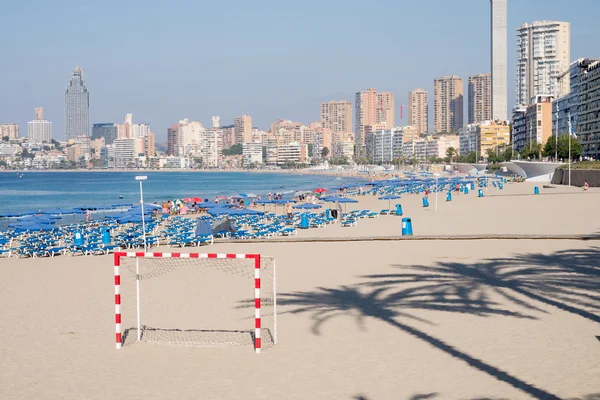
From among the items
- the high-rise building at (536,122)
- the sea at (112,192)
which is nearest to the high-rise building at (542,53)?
the high-rise building at (536,122)

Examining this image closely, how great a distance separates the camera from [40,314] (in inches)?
440

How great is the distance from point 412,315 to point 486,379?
10.2ft

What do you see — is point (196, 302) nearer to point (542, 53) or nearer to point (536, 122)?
point (536, 122)

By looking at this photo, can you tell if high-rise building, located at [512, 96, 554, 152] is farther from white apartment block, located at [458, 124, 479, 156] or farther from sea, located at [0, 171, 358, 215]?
white apartment block, located at [458, 124, 479, 156]

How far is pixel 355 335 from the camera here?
Result: 9492mm

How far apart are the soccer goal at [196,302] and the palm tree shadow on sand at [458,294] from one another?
2.62ft

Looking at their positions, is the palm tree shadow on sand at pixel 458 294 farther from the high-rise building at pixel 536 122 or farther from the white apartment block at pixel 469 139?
the white apartment block at pixel 469 139

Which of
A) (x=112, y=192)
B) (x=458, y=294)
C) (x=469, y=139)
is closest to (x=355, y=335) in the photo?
(x=458, y=294)

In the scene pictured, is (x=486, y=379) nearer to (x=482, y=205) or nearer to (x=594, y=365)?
(x=594, y=365)

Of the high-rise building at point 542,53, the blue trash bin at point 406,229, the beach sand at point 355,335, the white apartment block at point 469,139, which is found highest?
the high-rise building at point 542,53

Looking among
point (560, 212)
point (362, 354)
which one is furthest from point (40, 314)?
point (560, 212)

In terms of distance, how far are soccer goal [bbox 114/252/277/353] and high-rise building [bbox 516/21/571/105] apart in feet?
568

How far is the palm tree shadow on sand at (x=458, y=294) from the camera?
1048cm

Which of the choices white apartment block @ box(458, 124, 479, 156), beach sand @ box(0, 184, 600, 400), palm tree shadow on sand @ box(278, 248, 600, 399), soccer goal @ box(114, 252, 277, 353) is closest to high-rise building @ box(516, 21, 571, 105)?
white apartment block @ box(458, 124, 479, 156)
